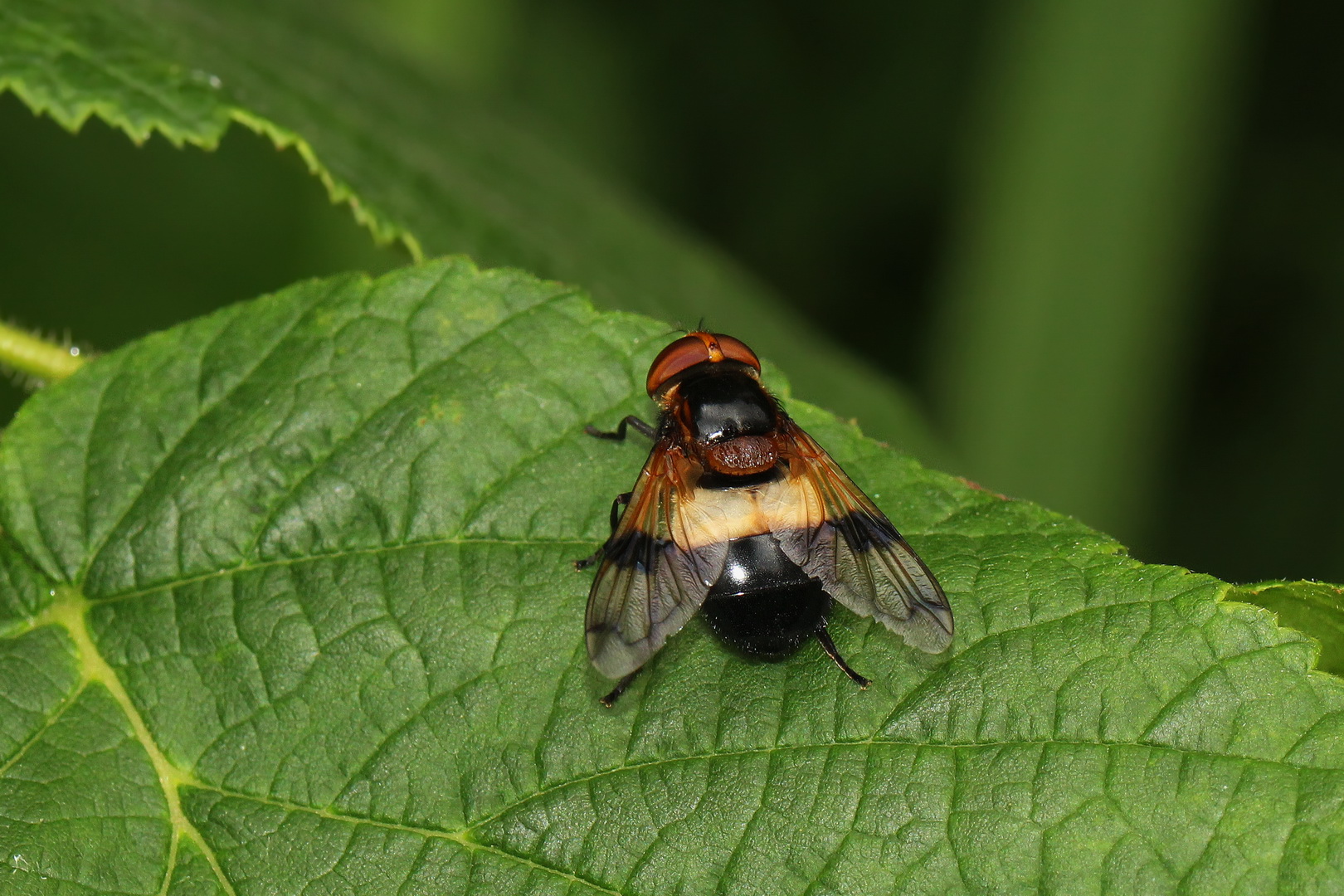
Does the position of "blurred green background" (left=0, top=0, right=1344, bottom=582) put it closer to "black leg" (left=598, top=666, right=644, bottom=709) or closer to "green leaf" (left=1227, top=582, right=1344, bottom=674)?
"green leaf" (left=1227, top=582, right=1344, bottom=674)

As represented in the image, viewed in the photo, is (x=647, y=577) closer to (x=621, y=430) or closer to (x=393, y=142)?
(x=621, y=430)

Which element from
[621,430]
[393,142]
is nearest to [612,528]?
[621,430]

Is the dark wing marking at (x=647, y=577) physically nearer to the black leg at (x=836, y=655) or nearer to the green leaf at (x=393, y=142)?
the black leg at (x=836, y=655)

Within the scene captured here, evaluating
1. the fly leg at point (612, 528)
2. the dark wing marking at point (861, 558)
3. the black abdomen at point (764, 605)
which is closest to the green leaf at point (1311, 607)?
the dark wing marking at point (861, 558)

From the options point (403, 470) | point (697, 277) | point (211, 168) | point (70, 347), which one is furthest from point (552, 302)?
point (211, 168)

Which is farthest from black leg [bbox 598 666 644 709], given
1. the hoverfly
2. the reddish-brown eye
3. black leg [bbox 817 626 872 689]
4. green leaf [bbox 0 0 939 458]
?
green leaf [bbox 0 0 939 458]

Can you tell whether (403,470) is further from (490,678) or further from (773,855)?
(773,855)
